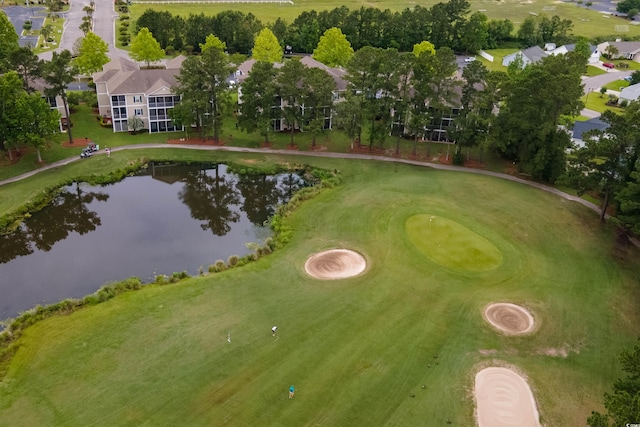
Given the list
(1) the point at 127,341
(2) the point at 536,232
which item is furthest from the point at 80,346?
(2) the point at 536,232

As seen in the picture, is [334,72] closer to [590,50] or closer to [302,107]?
[302,107]

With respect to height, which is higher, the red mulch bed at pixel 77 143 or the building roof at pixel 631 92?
the building roof at pixel 631 92

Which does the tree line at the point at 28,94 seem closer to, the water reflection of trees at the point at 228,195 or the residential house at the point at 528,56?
the water reflection of trees at the point at 228,195

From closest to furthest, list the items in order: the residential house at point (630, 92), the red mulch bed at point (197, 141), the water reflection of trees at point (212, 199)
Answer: the water reflection of trees at point (212, 199) < the red mulch bed at point (197, 141) < the residential house at point (630, 92)

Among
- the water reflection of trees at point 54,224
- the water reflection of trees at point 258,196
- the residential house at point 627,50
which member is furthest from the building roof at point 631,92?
the water reflection of trees at point 54,224

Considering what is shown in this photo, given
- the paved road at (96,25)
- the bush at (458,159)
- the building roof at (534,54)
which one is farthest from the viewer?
the building roof at (534,54)

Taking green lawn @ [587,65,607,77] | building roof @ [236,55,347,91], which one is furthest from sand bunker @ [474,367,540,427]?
green lawn @ [587,65,607,77]

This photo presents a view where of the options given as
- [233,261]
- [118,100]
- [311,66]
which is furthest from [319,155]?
[118,100]

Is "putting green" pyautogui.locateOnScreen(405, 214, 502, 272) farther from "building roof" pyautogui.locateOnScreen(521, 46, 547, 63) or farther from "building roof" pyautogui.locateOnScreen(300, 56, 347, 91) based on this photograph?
"building roof" pyautogui.locateOnScreen(521, 46, 547, 63)
